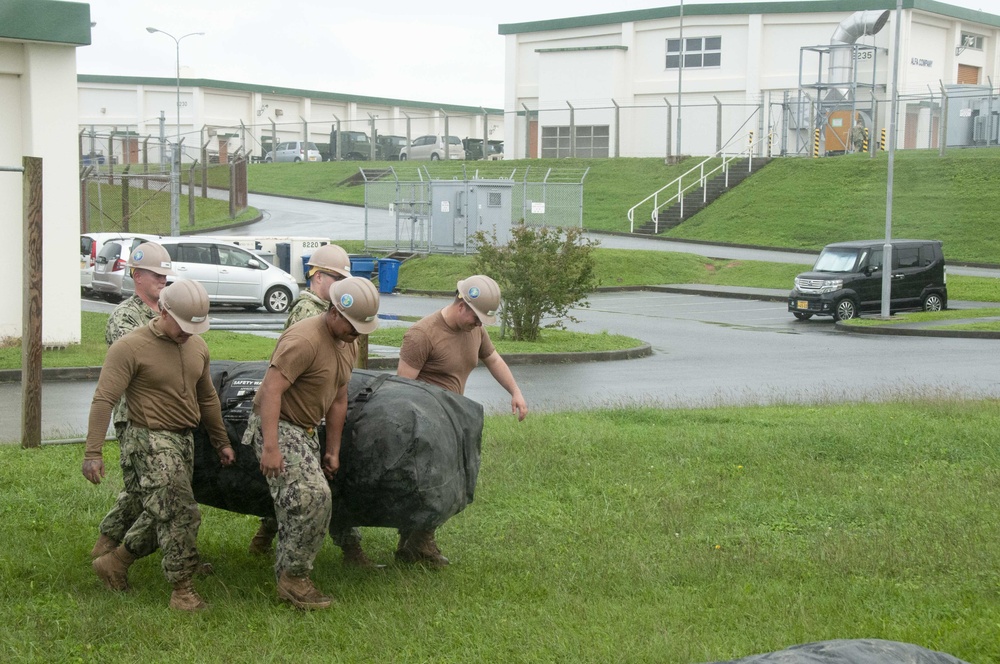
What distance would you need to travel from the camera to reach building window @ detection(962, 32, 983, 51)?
54.0 metres

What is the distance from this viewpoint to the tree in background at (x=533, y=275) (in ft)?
64.5

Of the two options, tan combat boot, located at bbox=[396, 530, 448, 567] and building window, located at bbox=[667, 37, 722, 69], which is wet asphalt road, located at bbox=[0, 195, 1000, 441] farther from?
building window, located at bbox=[667, 37, 722, 69]

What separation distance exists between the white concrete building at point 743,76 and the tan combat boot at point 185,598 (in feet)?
140

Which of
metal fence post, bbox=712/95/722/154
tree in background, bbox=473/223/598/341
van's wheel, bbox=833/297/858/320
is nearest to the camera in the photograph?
tree in background, bbox=473/223/598/341

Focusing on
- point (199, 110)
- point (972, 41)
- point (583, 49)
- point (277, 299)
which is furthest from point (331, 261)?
point (199, 110)

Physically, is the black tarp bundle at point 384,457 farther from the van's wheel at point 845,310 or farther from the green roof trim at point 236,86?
the green roof trim at point 236,86

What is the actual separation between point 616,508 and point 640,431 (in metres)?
2.72

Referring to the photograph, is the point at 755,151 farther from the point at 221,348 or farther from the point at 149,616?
the point at 149,616

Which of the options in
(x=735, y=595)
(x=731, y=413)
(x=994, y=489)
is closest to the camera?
(x=735, y=595)

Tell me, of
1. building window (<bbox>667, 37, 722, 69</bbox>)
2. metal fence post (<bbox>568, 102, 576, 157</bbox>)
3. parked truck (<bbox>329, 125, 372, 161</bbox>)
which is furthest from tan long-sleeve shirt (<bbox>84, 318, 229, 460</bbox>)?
parked truck (<bbox>329, 125, 372, 161</bbox>)

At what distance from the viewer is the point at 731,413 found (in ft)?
37.6

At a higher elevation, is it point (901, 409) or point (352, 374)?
point (352, 374)

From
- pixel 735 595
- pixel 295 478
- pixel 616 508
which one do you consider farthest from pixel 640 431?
pixel 295 478

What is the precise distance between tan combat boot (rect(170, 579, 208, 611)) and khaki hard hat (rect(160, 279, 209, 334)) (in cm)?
123
